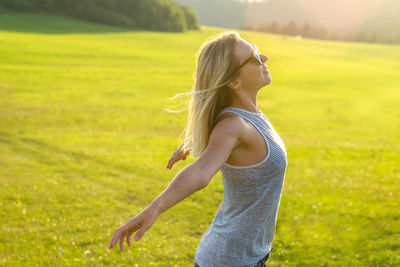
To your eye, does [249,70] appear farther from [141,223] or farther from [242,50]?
[141,223]

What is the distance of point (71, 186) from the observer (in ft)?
33.8

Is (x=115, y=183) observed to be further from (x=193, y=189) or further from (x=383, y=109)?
(x=383, y=109)

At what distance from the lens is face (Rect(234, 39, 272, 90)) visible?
294 centimetres

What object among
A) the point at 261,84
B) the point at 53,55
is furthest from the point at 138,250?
the point at 53,55

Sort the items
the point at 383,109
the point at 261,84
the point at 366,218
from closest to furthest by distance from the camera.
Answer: the point at 261,84 < the point at 366,218 < the point at 383,109

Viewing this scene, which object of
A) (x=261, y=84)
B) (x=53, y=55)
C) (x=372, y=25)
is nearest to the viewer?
(x=261, y=84)

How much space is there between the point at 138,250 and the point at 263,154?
4.67 m

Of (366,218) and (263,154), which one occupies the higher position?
(263,154)

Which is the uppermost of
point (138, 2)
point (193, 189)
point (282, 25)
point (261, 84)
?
point (261, 84)

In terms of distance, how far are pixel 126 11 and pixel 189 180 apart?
7847 centimetres

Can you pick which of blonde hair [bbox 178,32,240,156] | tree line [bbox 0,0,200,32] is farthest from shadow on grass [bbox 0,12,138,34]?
blonde hair [bbox 178,32,240,156]

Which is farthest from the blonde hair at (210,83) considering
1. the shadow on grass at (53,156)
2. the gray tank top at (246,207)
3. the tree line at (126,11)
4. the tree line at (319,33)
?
the tree line at (319,33)

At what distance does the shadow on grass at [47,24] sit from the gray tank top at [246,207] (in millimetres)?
52420

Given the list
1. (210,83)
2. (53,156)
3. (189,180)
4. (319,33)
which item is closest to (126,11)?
(319,33)
